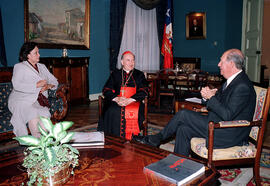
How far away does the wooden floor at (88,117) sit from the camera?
182 inches

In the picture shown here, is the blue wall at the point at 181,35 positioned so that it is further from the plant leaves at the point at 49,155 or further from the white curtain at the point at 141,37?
the plant leaves at the point at 49,155

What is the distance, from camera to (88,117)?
507 centimetres

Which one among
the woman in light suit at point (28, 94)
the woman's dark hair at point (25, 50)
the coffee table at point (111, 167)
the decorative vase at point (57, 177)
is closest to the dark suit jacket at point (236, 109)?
the coffee table at point (111, 167)

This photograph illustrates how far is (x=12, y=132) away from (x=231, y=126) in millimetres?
2660

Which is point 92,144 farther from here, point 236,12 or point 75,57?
point 236,12

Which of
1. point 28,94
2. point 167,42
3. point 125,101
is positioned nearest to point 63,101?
point 28,94

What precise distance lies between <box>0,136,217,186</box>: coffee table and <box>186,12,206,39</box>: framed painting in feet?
22.7

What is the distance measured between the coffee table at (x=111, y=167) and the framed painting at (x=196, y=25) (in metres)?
6.92

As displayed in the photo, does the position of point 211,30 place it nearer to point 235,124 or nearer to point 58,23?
point 58,23

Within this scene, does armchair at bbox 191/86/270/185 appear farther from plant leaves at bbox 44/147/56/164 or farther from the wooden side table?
plant leaves at bbox 44/147/56/164

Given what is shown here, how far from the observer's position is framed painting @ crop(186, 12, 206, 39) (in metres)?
8.03

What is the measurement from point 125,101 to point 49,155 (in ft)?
6.80

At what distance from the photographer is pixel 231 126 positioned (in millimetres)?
1988

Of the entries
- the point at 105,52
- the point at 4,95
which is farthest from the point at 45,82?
the point at 105,52
